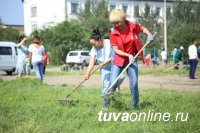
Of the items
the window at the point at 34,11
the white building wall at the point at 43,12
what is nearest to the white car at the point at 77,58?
the white building wall at the point at 43,12

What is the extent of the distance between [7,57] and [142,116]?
19.9m

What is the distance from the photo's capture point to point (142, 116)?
6.80 metres

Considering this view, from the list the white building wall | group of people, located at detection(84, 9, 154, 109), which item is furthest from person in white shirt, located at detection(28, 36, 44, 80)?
the white building wall

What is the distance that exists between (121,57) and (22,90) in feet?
17.1

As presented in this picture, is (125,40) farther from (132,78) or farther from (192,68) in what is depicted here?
(192,68)

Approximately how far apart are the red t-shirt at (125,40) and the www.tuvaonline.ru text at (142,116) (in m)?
1.16

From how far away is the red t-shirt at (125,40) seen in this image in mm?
7617

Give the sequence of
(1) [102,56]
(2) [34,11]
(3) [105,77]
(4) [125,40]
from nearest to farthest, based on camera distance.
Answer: (4) [125,40] → (3) [105,77] → (1) [102,56] → (2) [34,11]

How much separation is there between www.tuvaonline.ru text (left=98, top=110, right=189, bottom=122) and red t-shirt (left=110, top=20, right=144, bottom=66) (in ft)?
3.80

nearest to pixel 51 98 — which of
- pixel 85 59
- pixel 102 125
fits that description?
pixel 102 125

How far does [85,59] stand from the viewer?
40781 mm

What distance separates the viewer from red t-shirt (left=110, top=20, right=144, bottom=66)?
7617 mm

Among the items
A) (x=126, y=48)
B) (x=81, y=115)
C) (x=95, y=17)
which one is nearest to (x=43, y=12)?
(x=95, y=17)

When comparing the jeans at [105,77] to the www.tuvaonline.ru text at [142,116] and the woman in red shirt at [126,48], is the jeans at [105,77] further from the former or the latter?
the www.tuvaonline.ru text at [142,116]
